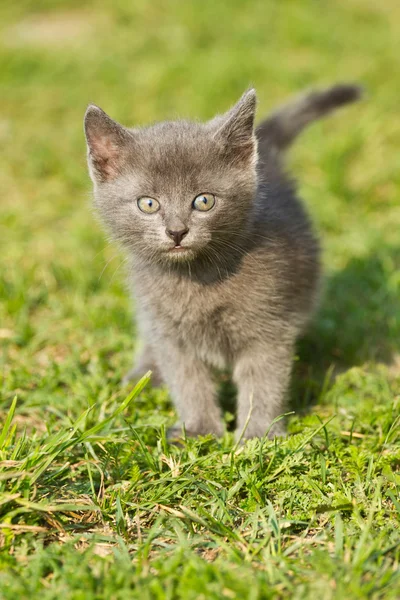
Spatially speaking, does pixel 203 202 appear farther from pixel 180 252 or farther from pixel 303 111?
pixel 303 111

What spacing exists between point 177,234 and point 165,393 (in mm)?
956

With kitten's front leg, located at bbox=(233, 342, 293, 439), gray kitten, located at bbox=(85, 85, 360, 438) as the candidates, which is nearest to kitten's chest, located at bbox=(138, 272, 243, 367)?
gray kitten, located at bbox=(85, 85, 360, 438)

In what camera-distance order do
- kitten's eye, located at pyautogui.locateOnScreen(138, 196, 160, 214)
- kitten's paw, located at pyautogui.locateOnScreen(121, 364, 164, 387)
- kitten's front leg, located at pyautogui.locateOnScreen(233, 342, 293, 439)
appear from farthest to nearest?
kitten's paw, located at pyautogui.locateOnScreen(121, 364, 164, 387), kitten's front leg, located at pyautogui.locateOnScreen(233, 342, 293, 439), kitten's eye, located at pyautogui.locateOnScreen(138, 196, 160, 214)

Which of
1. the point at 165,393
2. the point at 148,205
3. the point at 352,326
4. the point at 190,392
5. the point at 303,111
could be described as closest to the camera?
the point at 148,205

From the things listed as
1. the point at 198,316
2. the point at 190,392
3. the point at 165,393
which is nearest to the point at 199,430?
the point at 190,392

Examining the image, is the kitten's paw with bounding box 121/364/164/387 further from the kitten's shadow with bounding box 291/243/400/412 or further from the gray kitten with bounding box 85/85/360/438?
the kitten's shadow with bounding box 291/243/400/412

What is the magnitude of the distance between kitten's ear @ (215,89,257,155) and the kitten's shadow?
1.15m

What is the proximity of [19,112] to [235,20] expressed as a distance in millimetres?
3044

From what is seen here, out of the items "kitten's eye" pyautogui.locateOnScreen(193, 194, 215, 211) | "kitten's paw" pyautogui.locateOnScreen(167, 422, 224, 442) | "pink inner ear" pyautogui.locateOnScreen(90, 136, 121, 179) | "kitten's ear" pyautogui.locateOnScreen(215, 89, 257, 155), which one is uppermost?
"kitten's ear" pyautogui.locateOnScreen(215, 89, 257, 155)

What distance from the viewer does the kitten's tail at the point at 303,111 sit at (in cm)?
368

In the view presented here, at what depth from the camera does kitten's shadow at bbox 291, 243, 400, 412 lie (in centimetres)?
327

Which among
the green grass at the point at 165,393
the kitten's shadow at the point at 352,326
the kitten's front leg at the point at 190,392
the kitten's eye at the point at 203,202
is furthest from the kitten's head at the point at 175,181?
the kitten's shadow at the point at 352,326

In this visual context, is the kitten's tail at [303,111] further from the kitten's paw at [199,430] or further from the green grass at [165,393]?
the kitten's paw at [199,430]

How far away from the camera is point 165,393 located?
9.92 feet
